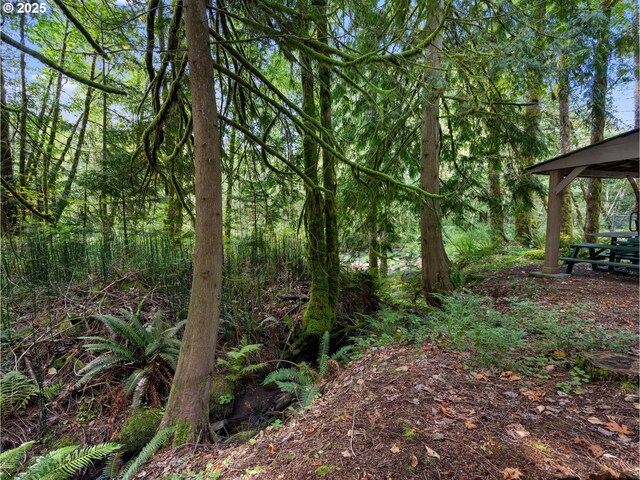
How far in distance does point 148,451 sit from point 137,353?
169 centimetres

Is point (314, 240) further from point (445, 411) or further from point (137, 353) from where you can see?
point (445, 411)

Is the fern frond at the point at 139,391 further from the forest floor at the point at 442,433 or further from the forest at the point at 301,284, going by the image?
the forest floor at the point at 442,433

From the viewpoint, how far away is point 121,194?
15.3 feet

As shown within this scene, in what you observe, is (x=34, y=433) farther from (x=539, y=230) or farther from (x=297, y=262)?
(x=539, y=230)

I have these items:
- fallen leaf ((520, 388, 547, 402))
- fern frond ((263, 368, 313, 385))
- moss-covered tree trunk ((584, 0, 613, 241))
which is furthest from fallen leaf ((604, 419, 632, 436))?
moss-covered tree trunk ((584, 0, 613, 241))

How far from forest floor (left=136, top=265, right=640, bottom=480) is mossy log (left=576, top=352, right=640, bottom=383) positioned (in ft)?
0.26

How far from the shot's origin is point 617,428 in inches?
75.2

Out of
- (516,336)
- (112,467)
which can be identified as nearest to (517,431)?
(516,336)

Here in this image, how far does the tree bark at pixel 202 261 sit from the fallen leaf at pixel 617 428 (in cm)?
314

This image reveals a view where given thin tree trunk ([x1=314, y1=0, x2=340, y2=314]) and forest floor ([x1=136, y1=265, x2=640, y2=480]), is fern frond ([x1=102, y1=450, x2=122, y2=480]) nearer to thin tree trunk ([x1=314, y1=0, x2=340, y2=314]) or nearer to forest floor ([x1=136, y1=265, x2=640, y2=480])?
forest floor ([x1=136, y1=265, x2=640, y2=480])

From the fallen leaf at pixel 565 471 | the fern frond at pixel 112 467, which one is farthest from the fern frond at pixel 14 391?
the fallen leaf at pixel 565 471

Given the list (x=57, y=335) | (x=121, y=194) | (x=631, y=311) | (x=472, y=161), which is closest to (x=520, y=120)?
(x=472, y=161)

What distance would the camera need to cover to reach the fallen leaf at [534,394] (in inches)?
90.3

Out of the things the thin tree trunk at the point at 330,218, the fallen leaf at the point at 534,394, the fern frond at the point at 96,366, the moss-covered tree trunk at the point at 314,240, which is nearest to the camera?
the fallen leaf at the point at 534,394
